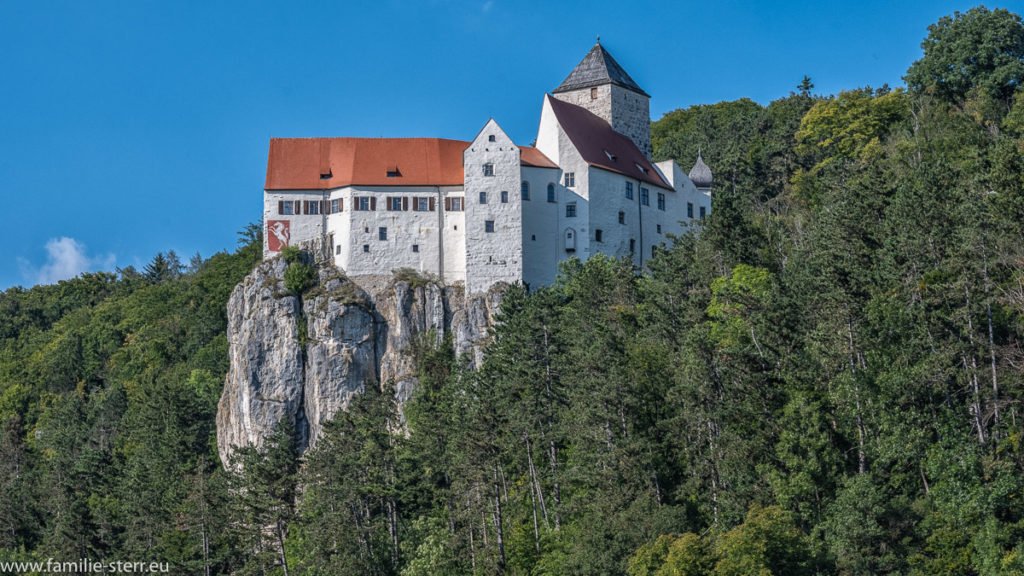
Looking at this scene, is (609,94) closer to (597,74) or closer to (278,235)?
(597,74)

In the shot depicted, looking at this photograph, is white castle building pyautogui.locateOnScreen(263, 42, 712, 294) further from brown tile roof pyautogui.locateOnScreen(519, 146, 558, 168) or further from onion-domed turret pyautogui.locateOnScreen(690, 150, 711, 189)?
onion-domed turret pyautogui.locateOnScreen(690, 150, 711, 189)

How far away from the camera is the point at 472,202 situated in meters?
66.0

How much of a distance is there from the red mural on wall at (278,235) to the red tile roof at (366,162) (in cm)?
197

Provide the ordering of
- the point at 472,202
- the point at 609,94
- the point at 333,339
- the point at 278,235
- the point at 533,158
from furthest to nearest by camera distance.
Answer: the point at 609,94, the point at 278,235, the point at 533,158, the point at 333,339, the point at 472,202

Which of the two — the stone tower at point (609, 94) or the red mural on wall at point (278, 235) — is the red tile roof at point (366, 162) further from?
the stone tower at point (609, 94)

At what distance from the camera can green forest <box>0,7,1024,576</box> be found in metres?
41.1

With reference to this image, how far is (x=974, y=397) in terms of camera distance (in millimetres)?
41000

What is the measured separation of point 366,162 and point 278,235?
6315 millimetres

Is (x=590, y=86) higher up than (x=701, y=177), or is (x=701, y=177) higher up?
(x=590, y=86)

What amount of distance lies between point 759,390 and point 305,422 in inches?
1161

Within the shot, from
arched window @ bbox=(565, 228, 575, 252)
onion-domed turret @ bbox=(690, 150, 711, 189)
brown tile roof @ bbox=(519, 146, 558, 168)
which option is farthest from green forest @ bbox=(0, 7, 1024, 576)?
brown tile roof @ bbox=(519, 146, 558, 168)

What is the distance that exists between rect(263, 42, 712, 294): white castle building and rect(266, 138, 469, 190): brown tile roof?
57 mm

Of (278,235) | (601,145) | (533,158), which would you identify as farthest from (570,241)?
(278,235)

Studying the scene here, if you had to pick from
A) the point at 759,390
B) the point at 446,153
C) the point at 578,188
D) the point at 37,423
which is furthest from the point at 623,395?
the point at 37,423
